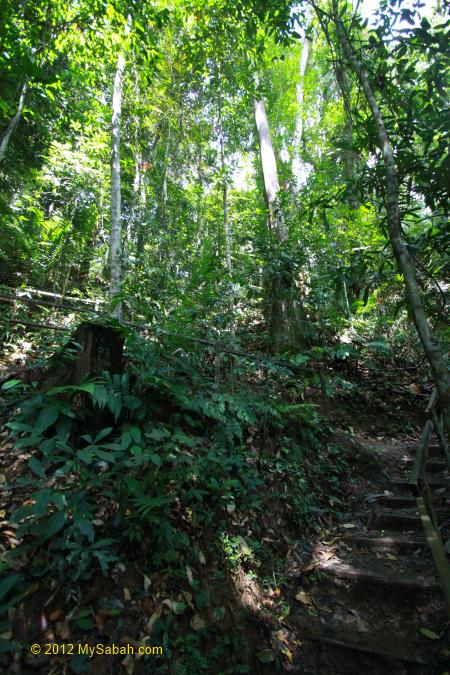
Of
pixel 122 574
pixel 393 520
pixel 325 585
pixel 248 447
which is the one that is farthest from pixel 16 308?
pixel 393 520

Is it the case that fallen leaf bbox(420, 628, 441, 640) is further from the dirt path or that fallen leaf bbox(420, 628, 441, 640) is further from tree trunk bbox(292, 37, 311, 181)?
tree trunk bbox(292, 37, 311, 181)

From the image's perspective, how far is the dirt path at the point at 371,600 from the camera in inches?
106

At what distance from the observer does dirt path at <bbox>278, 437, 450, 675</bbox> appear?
2.70 metres

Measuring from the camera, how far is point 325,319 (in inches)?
359

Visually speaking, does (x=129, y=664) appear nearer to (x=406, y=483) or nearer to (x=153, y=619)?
(x=153, y=619)

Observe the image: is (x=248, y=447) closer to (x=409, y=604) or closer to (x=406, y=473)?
(x=409, y=604)

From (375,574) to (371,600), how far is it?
22 centimetres

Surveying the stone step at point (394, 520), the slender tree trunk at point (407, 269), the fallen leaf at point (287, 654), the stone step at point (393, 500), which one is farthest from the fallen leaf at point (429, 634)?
the stone step at point (393, 500)

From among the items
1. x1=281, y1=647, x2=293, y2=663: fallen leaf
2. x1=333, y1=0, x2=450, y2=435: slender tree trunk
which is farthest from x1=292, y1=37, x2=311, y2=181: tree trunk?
x1=281, y1=647, x2=293, y2=663: fallen leaf

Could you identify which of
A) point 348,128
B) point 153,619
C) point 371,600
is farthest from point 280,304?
point 348,128

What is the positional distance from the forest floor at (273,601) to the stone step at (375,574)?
0.01 meters

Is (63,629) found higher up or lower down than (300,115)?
lower down

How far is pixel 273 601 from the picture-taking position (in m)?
3.12

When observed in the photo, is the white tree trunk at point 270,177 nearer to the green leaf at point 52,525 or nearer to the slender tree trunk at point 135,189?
the slender tree trunk at point 135,189
